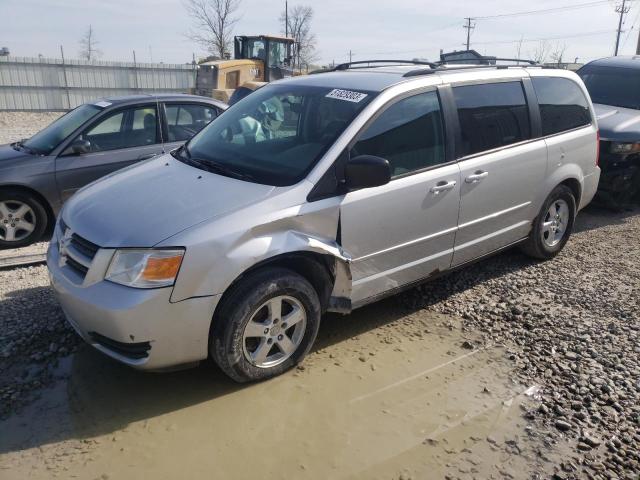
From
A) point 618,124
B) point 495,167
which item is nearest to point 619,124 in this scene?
point 618,124

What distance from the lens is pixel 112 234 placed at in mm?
3105

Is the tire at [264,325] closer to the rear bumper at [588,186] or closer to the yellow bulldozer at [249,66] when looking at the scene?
the rear bumper at [588,186]

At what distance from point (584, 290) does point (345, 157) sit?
287 cm

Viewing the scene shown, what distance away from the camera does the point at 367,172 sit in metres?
3.42

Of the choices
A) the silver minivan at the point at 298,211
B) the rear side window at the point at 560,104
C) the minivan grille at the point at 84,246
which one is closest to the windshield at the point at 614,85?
the rear side window at the point at 560,104

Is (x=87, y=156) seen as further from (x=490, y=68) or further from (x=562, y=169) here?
(x=562, y=169)

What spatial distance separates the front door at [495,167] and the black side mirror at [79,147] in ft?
13.9

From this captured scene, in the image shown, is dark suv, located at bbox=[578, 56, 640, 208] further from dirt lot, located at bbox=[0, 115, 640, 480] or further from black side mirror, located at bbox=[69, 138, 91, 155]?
black side mirror, located at bbox=[69, 138, 91, 155]

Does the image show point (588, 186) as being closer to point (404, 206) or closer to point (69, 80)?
point (404, 206)

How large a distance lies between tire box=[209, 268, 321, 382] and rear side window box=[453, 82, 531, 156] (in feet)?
6.20

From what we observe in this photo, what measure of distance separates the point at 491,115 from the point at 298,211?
7.20ft

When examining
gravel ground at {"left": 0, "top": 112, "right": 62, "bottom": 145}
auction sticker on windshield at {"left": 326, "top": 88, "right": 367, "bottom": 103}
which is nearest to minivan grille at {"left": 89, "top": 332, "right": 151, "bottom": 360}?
auction sticker on windshield at {"left": 326, "top": 88, "right": 367, "bottom": 103}

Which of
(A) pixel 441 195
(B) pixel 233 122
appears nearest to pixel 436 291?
(A) pixel 441 195

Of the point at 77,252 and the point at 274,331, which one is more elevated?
the point at 77,252
